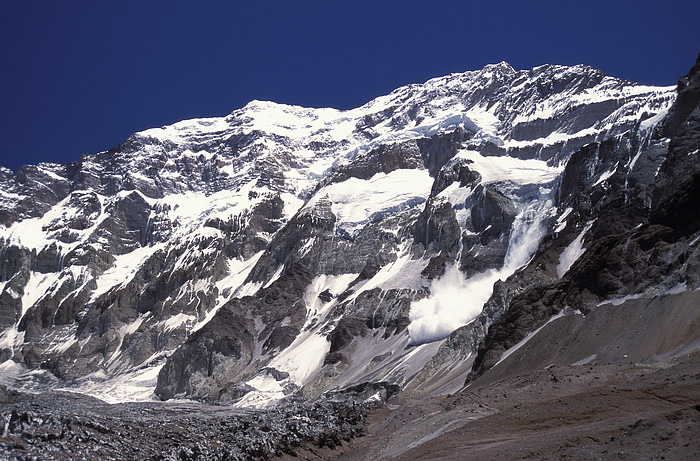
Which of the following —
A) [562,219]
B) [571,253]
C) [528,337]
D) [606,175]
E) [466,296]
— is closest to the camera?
[528,337]

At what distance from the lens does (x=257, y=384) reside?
182875 millimetres

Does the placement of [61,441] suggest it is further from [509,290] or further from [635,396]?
[509,290]

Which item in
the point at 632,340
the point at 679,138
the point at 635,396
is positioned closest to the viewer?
the point at 635,396

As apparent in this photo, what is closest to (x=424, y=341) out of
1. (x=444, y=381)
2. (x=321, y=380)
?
(x=321, y=380)

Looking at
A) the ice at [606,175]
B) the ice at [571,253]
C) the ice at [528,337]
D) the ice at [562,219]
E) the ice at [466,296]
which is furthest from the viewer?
the ice at [562,219]

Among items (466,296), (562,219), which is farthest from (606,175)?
(466,296)

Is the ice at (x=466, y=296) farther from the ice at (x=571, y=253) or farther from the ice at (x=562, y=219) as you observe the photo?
the ice at (x=571, y=253)

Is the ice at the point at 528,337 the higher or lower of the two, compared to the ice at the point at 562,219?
lower

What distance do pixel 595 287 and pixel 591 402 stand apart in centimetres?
4622

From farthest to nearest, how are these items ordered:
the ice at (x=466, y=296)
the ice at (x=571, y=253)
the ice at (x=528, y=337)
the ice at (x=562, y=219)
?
the ice at (x=562, y=219)
the ice at (x=466, y=296)
the ice at (x=571, y=253)
the ice at (x=528, y=337)

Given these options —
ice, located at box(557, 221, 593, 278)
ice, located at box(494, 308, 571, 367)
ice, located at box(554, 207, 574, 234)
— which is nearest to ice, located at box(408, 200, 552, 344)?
ice, located at box(554, 207, 574, 234)

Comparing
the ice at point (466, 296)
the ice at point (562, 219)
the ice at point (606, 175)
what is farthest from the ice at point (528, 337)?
the ice at point (562, 219)

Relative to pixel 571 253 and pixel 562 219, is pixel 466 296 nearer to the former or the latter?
pixel 562 219

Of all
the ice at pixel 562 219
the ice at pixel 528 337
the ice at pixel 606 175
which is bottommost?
the ice at pixel 528 337
